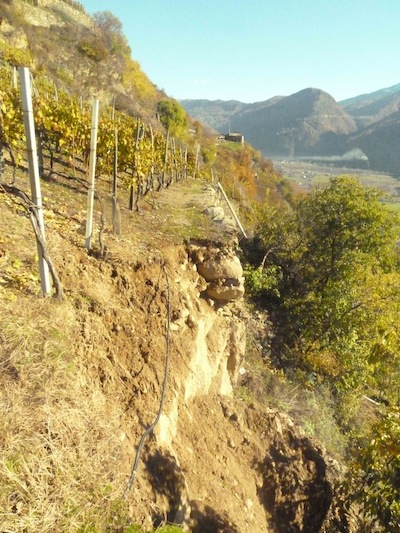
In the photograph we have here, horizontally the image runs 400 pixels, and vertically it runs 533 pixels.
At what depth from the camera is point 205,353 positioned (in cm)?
730

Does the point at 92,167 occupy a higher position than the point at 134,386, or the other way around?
the point at 92,167

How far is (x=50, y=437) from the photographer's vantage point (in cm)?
300

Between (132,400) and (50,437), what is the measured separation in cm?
155

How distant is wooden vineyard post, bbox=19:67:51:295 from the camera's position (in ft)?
12.2

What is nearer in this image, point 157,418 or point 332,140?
point 157,418

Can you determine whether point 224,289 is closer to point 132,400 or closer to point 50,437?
point 132,400

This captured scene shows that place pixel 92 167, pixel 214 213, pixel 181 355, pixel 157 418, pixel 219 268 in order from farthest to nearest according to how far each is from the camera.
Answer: pixel 214 213 → pixel 219 268 → pixel 181 355 → pixel 92 167 → pixel 157 418

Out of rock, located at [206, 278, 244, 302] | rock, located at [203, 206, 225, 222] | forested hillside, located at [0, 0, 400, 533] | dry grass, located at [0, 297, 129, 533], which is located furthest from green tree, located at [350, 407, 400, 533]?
rock, located at [203, 206, 225, 222]

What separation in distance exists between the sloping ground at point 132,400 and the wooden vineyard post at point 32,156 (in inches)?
15.3

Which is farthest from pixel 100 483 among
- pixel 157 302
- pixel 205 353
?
pixel 205 353

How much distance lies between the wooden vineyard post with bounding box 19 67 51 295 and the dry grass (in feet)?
1.53

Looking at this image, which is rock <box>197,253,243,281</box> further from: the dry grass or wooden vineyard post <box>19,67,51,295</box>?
the dry grass

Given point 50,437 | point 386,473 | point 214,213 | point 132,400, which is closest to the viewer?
point 50,437

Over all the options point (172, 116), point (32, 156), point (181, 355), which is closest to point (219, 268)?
point (181, 355)
